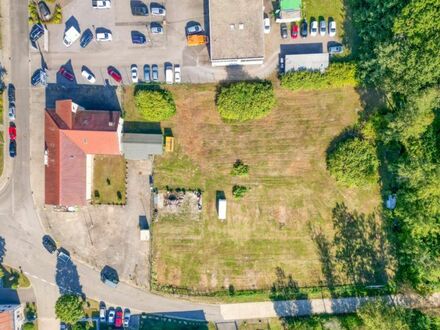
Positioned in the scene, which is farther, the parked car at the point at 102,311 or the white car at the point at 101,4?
the parked car at the point at 102,311

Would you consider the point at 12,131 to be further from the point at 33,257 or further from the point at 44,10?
the point at 33,257

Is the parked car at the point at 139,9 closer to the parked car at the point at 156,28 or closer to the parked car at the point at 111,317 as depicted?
the parked car at the point at 156,28

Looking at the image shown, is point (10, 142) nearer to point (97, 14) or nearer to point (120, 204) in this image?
point (120, 204)

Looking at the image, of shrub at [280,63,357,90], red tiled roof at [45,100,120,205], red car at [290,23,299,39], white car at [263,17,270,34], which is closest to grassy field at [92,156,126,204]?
red tiled roof at [45,100,120,205]

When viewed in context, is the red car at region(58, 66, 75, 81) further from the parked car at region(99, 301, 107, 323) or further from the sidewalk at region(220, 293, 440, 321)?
the sidewalk at region(220, 293, 440, 321)

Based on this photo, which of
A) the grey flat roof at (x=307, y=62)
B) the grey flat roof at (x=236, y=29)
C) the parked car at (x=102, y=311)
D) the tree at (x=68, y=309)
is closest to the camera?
the grey flat roof at (x=236, y=29)

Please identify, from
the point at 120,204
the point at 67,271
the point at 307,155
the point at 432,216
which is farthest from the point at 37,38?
the point at 432,216

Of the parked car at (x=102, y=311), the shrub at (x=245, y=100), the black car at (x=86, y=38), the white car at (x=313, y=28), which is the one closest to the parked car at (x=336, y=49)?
the white car at (x=313, y=28)
